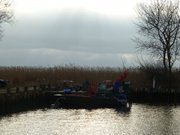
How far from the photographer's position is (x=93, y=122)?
3053cm

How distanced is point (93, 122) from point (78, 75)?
1836 cm

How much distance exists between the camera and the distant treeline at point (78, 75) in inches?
1786

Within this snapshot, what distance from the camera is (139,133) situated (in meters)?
25.9

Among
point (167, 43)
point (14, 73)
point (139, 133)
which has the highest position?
point (167, 43)

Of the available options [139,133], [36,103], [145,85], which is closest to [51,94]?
[36,103]

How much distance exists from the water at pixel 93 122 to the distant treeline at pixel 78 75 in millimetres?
8845

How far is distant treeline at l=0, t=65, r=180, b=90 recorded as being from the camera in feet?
149

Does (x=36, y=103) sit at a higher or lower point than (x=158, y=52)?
lower

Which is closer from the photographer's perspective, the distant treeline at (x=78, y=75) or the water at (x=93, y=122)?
the water at (x=93, y=122)

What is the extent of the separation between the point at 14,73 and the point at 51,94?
516 centimetres

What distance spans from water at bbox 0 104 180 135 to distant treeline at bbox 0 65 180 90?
885cm

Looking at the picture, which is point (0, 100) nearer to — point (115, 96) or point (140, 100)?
point (115, 96)

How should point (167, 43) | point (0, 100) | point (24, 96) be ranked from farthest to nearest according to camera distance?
point (167, 43) → point (24, 96) → point (0, 100)

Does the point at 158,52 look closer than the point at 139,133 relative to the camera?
No
